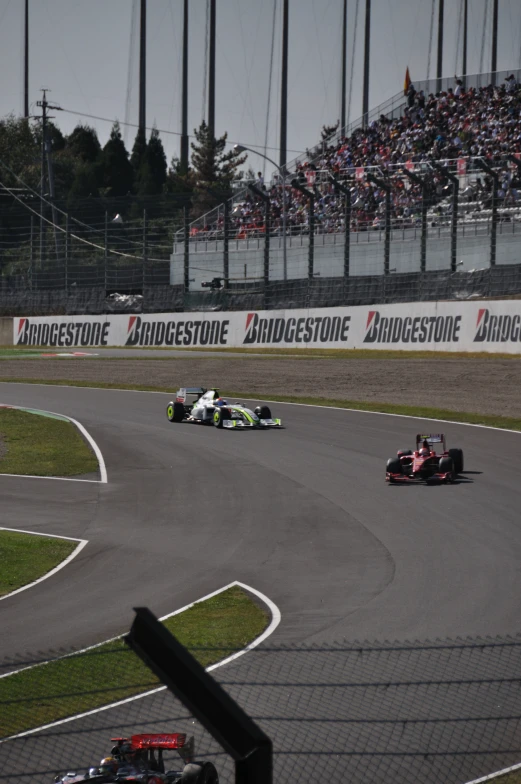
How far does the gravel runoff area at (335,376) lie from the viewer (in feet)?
96.7

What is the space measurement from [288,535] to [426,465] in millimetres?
4675

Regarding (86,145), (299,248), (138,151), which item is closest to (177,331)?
(299,248)

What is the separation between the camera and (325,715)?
6.00 metres

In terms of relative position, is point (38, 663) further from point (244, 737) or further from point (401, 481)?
point (401, 481)

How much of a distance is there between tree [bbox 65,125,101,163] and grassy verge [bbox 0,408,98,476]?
64606 millimetres

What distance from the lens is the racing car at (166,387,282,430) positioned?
2409cm

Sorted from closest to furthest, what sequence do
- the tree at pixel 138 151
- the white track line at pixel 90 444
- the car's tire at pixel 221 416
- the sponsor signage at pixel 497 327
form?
the white track line at pixel 90 444, the car's tire at pixel 221 416, the sponsor signage at pixel 497 327, the tree at pixel 138 151

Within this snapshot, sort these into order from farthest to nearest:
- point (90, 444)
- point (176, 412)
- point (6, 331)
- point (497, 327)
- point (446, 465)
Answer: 1. point (6, 331)
2. point (497, 327)
3. point (176, 412)
4. point (90, 444)
5. point (446, 465)

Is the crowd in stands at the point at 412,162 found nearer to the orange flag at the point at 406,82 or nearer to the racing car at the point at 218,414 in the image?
the orange flag at the point at 406,82

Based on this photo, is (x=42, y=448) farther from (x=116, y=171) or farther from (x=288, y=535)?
(x=116, y=171)

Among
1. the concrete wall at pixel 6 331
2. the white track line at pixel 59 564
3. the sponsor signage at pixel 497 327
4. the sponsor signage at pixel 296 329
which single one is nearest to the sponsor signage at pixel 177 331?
the sponsor signage at pixel 296 329

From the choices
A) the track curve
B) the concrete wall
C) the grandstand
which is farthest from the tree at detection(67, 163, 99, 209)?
the track curve

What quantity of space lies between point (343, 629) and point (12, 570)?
458 centimetres

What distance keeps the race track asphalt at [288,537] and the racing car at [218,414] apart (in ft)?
2.12
